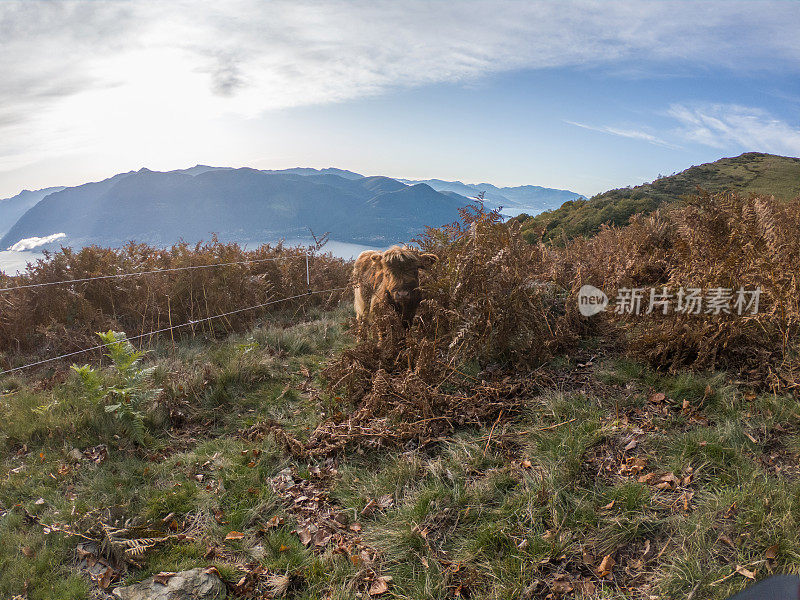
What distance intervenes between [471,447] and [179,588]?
214 cm

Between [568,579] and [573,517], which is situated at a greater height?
[573,517]

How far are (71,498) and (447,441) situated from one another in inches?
117

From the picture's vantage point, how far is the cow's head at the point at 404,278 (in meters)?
5.02

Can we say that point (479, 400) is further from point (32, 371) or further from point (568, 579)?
point (32, 371)

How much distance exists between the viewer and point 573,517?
2602 mm

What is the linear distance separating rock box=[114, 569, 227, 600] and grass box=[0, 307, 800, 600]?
0.09 metres

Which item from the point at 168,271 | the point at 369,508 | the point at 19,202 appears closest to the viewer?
the point at 369,508

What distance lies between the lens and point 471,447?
11.0 feet

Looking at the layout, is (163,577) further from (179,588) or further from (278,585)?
(278,585)

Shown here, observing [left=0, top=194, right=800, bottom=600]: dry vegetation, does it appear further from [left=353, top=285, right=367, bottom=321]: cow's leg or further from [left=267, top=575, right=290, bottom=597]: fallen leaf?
[left=353, top=285, right=367, bottom=321]: cow's leg

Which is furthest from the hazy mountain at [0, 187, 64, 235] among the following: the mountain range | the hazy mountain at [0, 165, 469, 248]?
the hazy mountain at [0, 165, 469, 248]

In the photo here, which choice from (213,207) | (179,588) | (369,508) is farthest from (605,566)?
(213,207)

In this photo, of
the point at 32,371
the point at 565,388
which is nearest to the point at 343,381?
the point at 565,388

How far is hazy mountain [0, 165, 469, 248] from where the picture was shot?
289ft
